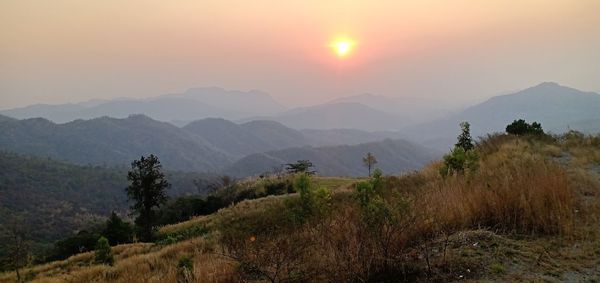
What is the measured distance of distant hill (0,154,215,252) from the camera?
117 metres

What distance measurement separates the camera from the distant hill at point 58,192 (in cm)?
11681

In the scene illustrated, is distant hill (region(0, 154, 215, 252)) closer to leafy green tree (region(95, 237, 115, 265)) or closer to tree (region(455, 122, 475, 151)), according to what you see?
leafy green tree (region(95, 237, 115, 265))

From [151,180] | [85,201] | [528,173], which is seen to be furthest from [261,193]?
[85,201]

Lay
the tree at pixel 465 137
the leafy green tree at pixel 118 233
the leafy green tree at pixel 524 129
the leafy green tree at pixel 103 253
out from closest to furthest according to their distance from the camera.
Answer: the leafy green tree at pixel 103 253 < the tree at pixel 465 137 < the leafy green tree at pixel 524 129 < the leafy green tree at pixel 118 233

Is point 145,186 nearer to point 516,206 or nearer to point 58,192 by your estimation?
point 516,206

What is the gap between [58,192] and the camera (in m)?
155

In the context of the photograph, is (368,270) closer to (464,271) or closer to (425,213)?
(464,271)

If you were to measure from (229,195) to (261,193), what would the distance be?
13.1 feet

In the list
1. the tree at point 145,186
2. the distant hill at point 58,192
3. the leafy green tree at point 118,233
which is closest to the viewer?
the leafy green tree at point 118,233

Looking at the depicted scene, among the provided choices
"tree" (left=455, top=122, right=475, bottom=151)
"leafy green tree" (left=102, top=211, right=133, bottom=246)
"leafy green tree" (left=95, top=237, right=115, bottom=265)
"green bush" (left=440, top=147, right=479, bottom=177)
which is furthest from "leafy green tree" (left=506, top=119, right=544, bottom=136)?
"leafy green tree" (left=102, top=211, right=133, bottom=246)

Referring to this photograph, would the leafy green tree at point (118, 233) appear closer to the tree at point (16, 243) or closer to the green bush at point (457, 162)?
the tree at point (16, 243)

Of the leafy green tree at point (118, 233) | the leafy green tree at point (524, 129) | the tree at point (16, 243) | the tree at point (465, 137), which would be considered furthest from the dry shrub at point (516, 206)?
the leafy green tree at point (118, 233)

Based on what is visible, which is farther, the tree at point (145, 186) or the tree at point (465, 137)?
the tree at point (145, 186)

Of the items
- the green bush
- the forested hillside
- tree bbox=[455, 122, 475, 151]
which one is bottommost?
the forested hillside
